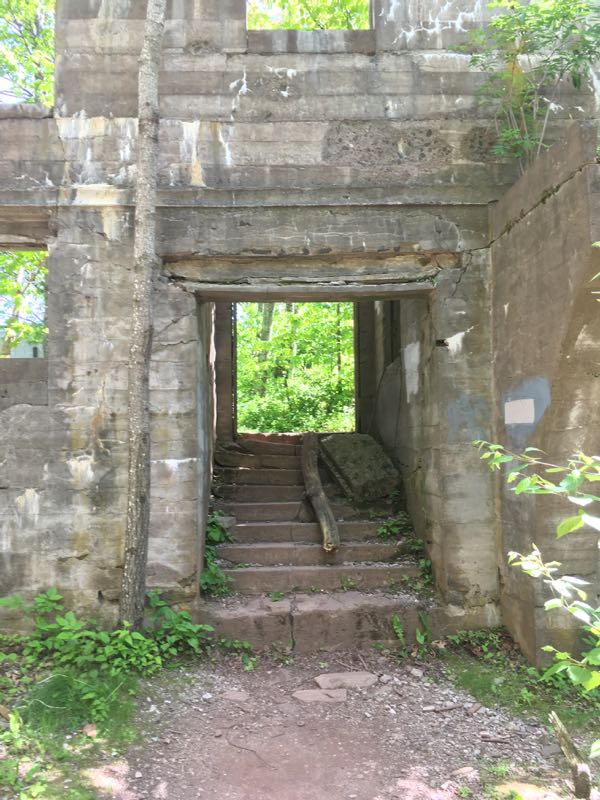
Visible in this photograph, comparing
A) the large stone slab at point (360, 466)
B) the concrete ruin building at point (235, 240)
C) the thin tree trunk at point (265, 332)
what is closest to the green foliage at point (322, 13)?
the concrete ruin building at point (235, 240)

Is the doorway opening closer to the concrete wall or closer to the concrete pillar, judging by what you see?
the concrete pillar

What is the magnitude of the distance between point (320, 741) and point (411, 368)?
3.60m

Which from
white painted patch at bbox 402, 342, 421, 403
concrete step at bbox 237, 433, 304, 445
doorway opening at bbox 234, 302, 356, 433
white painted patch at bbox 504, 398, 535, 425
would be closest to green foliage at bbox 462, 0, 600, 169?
white painted patch at bbox 402, 342, 421, 403

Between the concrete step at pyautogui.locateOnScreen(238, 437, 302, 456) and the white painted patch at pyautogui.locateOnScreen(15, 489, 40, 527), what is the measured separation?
3.82 metres

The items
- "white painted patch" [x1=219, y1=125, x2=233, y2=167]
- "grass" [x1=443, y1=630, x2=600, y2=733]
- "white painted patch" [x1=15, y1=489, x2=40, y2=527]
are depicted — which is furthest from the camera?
"white painted patch" [x1=219, y1=125, x2=233, y2=167]

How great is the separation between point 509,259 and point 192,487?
3.18 metres

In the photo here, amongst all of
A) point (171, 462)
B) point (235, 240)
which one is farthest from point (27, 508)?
point (235, 240)

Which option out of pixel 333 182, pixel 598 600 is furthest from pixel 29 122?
pixel 598 600

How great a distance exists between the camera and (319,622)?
4863 millimetres

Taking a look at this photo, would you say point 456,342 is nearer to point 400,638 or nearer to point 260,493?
point 400,638

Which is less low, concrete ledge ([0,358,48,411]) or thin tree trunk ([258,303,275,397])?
thin tree trunk ([258,303,275,397])

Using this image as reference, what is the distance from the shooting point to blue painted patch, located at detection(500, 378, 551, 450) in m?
4.22

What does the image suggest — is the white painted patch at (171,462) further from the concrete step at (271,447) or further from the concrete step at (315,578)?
the concrete step at (271,447)

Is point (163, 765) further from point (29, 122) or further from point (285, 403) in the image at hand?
point (285, 403)
